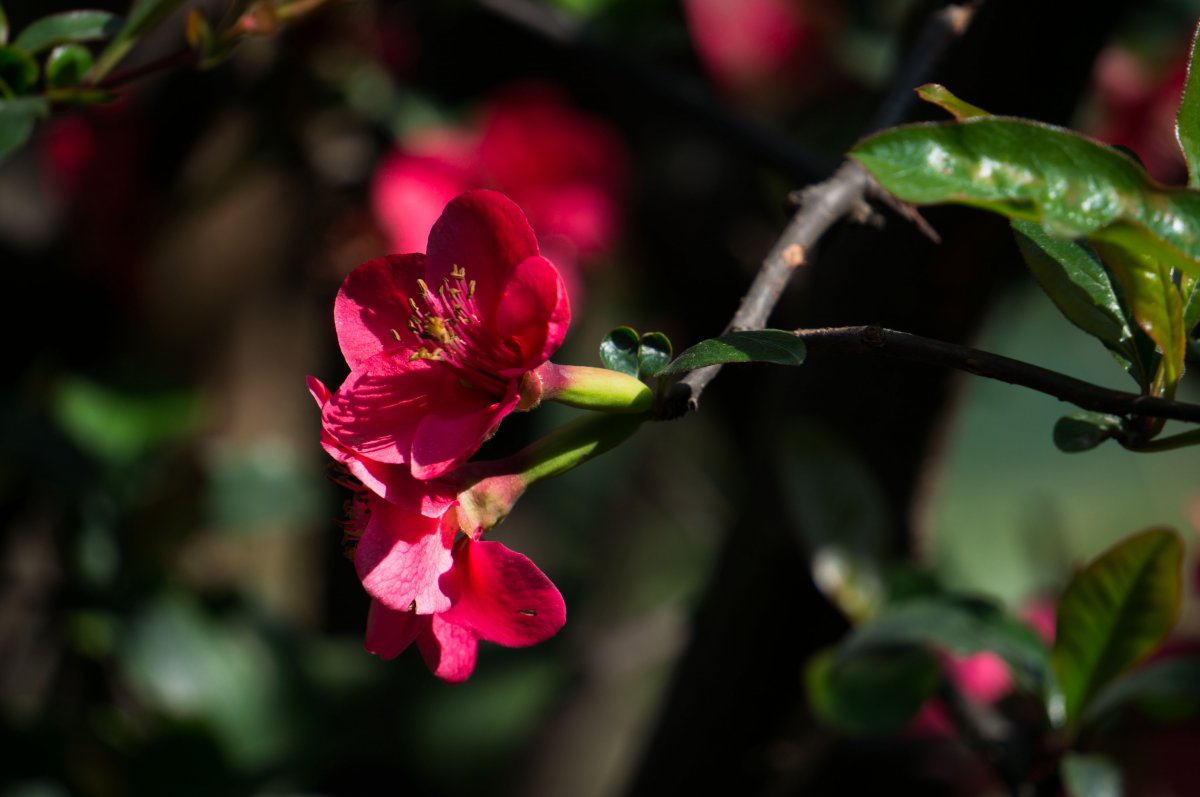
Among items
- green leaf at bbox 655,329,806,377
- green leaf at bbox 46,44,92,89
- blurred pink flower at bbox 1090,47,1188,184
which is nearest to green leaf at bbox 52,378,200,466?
green leaf at bbox 46,44,92,89

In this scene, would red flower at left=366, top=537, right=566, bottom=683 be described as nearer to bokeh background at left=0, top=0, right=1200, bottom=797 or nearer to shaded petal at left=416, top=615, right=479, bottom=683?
shaded petal at left=416, top=615, right=479, bottom=683

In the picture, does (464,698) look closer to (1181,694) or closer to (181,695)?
(181,695)

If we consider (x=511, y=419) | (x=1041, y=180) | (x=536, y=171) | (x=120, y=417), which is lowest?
(x=511, y=419)

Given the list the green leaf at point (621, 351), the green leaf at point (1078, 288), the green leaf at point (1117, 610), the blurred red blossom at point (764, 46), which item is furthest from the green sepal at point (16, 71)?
the blurred red blossom at point (764, 46)

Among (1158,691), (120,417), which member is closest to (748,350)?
(1158,691)

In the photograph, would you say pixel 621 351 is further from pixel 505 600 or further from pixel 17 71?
pixel 17 71
